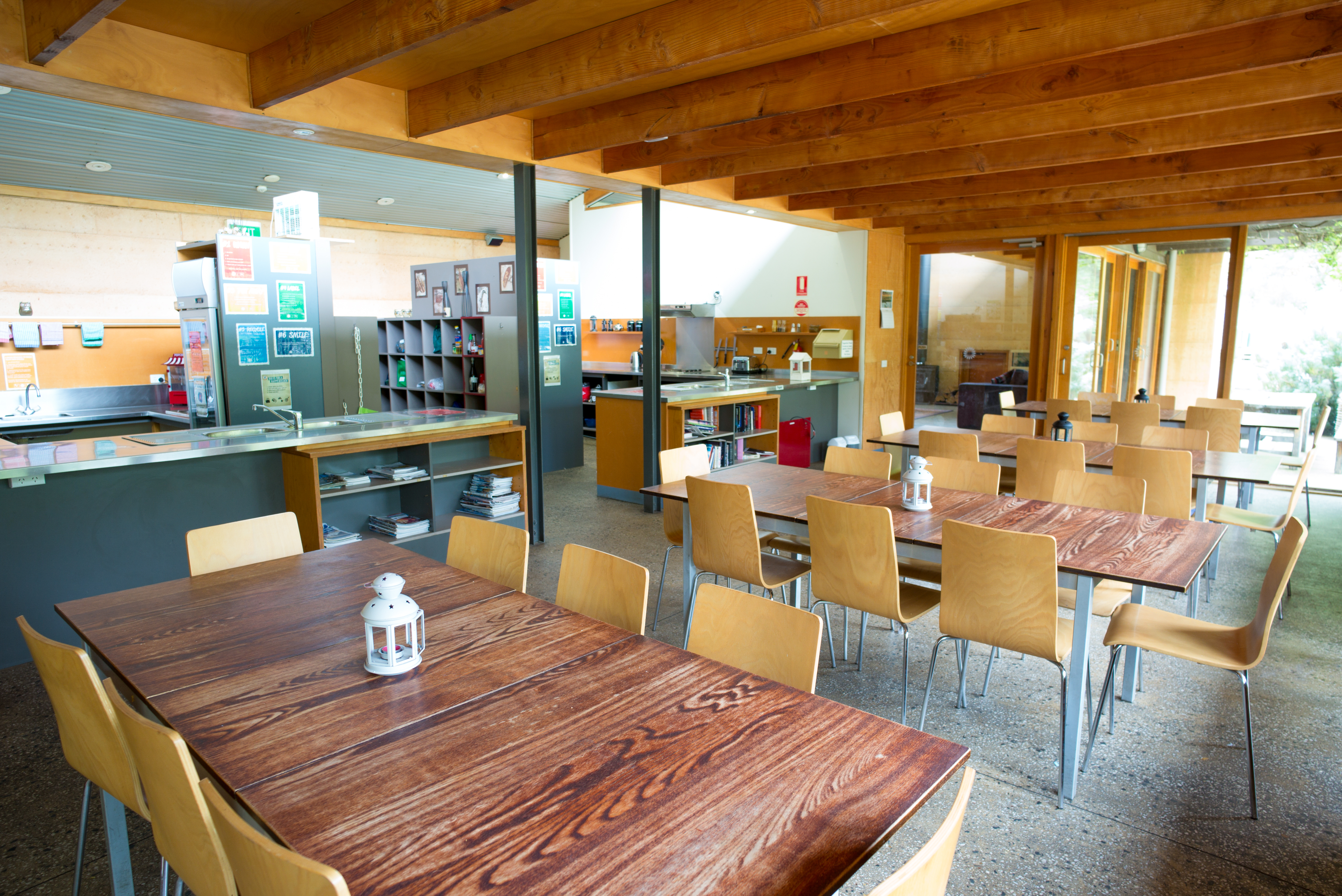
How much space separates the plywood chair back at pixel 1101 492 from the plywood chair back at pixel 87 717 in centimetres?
370

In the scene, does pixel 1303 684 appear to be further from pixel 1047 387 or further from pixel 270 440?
pixel 1047 387

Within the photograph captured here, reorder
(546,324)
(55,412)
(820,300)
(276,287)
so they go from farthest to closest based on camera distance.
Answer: (820,300), (546,324), (55,412), (276,287)

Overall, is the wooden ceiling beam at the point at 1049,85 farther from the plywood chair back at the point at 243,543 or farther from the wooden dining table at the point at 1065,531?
the plywood chair back at the point at 243,543

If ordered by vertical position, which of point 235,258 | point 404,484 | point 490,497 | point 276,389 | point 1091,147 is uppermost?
point 1091,147

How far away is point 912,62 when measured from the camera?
12.6 feet

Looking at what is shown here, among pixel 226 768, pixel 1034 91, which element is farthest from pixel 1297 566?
pixel 226 768

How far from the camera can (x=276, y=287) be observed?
6.58 m

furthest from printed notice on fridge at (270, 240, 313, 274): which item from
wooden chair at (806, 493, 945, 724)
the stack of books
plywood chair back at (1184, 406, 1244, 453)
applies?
plywood chair back at (1184, 406, 1244, 453)

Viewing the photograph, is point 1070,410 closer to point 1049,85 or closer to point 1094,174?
point 1094,174

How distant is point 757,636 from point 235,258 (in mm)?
6018

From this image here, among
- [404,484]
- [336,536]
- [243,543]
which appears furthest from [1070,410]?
[243,543]

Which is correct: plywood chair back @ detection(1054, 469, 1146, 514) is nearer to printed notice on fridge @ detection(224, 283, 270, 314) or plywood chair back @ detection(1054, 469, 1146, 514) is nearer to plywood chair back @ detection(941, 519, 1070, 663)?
plywood chair back @ detection(941, 519, 1070, 663)

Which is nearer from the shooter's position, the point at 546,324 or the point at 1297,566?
the point at 1297,566

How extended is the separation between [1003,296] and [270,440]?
26.5ft
